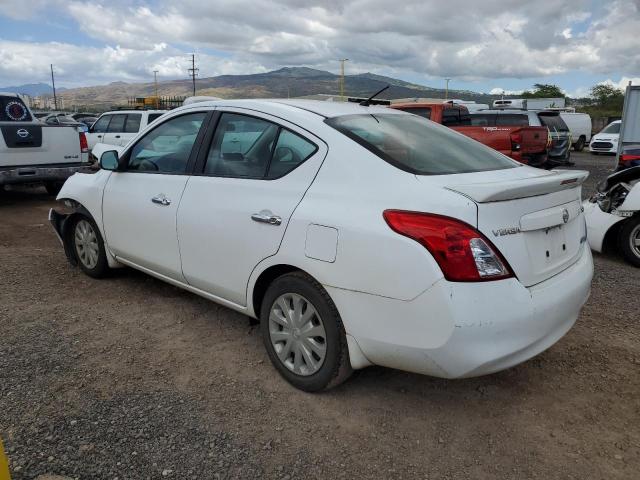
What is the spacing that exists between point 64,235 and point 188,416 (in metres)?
2.96

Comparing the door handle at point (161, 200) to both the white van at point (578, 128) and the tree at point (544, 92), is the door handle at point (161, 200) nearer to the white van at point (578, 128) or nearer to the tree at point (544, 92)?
the white van at point (578, 128)

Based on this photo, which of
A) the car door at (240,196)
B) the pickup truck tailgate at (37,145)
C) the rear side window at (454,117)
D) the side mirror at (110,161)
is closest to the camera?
the car door at (240,196)

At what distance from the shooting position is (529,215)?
8.35 ft

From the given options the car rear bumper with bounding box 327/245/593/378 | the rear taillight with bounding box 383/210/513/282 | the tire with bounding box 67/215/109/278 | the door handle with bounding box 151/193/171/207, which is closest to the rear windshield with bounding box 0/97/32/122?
the tire with bounding box 67/215/109/278

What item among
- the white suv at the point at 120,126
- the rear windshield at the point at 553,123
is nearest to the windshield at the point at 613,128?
the rear windshield at the point at 553,123

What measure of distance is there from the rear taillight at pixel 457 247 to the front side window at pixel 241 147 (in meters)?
1.14

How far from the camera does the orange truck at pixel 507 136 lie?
35.0 ft

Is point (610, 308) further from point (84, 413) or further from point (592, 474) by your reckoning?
point (84, 413)

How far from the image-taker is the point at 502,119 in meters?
15.2

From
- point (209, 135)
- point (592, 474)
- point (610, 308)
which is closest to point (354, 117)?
point (209, 135)

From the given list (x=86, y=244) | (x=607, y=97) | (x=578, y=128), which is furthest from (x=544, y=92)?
(x=86, y=244)

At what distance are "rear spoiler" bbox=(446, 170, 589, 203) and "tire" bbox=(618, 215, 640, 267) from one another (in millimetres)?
3371

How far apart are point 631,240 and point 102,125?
13.4 m

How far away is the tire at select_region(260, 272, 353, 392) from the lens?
8.91 ft
